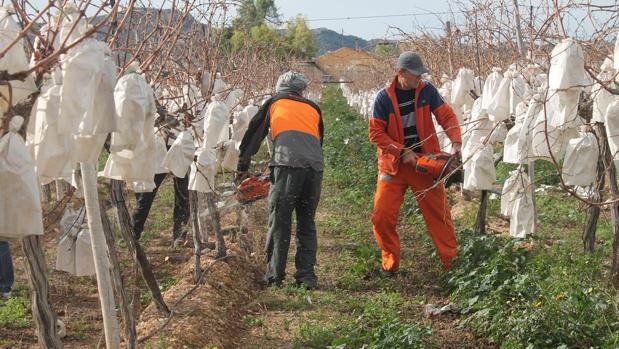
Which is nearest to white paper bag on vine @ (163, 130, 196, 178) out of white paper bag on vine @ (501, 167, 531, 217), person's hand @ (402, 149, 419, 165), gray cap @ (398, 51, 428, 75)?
person's hand @ (402, 149, 419, 165)

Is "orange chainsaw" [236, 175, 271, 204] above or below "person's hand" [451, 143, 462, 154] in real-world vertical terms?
below

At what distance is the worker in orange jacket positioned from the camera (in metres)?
6.07

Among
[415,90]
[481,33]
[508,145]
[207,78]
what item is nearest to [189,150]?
[207,78]

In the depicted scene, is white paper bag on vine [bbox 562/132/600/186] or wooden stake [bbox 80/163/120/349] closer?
wooden stake [bbox 80/163/120/349]

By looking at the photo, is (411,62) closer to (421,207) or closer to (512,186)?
(421,207)

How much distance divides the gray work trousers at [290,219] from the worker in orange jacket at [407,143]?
1.86 ft

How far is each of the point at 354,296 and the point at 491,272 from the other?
1.18 meters

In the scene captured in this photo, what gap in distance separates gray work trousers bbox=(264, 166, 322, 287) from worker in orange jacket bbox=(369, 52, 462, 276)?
57 cm

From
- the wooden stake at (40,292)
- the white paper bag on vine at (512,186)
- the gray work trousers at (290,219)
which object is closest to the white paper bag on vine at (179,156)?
the gray work trousers at (290,219)

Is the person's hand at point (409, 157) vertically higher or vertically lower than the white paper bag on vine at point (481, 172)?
higher

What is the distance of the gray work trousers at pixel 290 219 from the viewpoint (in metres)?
6.10

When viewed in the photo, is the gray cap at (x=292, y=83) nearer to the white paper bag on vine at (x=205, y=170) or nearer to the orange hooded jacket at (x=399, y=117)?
the orange hooded jacket at (x=399, y=117)

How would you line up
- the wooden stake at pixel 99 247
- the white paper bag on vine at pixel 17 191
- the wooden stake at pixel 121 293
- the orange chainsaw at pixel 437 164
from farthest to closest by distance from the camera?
the orange chainsaw at pixel 437 164 → the wooden stake at pixel 121 293 → the wooden stake at pixel 99 247 → the white paper bag on vine at pixel 17 191

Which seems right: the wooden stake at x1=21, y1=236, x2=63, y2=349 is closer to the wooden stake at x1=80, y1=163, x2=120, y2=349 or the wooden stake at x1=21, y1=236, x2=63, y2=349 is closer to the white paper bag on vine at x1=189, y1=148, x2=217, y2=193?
the wooden stake at x1=80, y1=163, x2=120, y2=349
